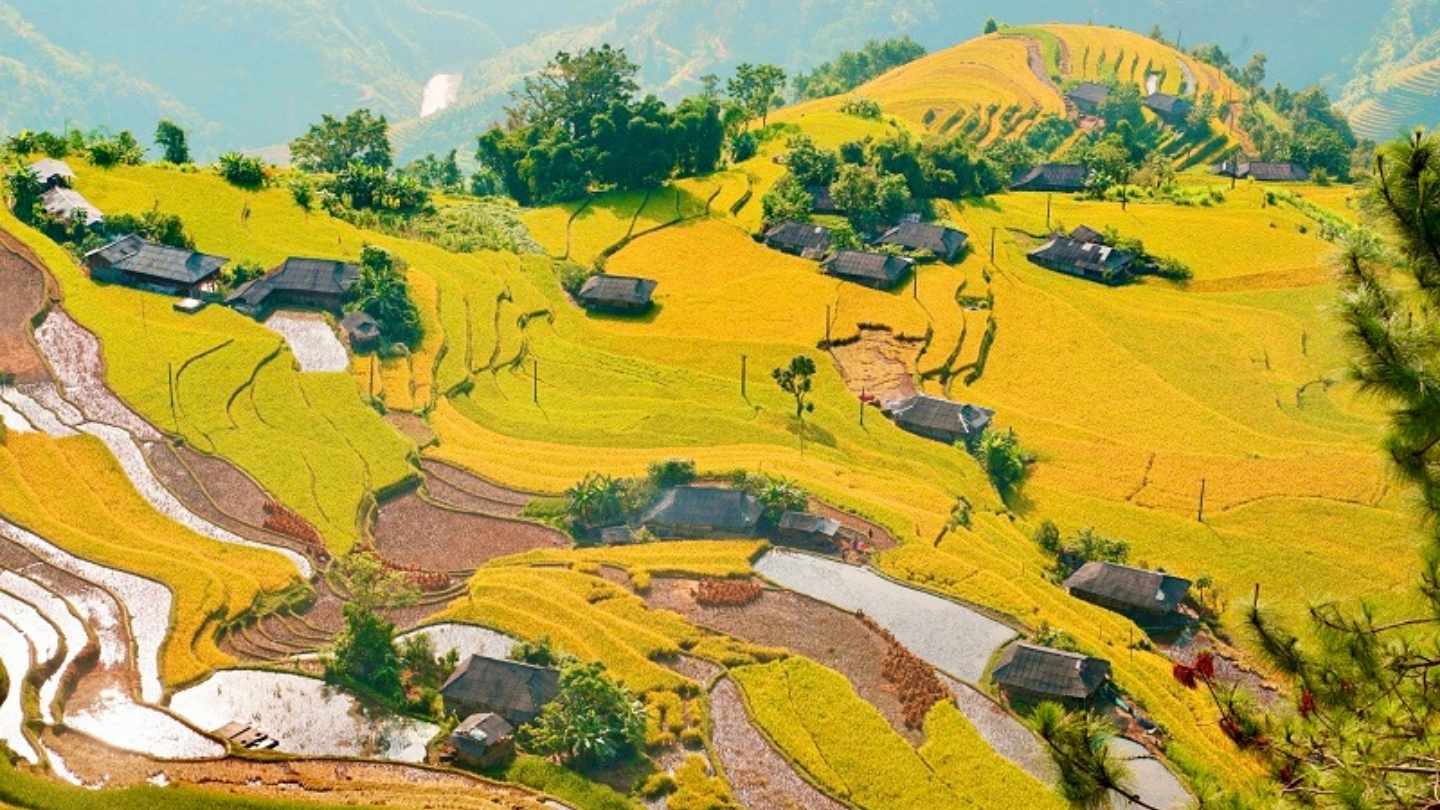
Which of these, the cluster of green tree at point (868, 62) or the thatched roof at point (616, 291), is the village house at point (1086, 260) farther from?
the cluster of green tree at point (868, 62)

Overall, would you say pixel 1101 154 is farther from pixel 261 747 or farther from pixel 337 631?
pixel 261 747

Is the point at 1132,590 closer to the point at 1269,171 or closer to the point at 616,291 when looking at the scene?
the point at 616,291

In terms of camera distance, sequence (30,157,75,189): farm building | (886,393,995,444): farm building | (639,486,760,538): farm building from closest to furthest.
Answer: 1. (639,486,760,538): farm building
2. (886,393,995,444): farm building
3. (30,157,75,189): farm building

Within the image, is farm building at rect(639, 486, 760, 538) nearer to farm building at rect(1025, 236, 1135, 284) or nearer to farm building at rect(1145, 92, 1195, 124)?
farm building at rect(1025, 236, 1135, 284)

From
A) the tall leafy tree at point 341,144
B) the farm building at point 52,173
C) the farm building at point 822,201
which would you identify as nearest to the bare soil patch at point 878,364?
the farm building at point 822,201

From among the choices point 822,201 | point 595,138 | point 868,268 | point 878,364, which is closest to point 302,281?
point 878,364

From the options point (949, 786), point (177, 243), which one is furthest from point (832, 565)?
point (177, 243)

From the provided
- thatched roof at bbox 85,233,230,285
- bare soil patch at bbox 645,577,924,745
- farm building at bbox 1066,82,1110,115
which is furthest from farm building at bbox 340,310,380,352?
farm building at bbox 1066,82,1110,115
